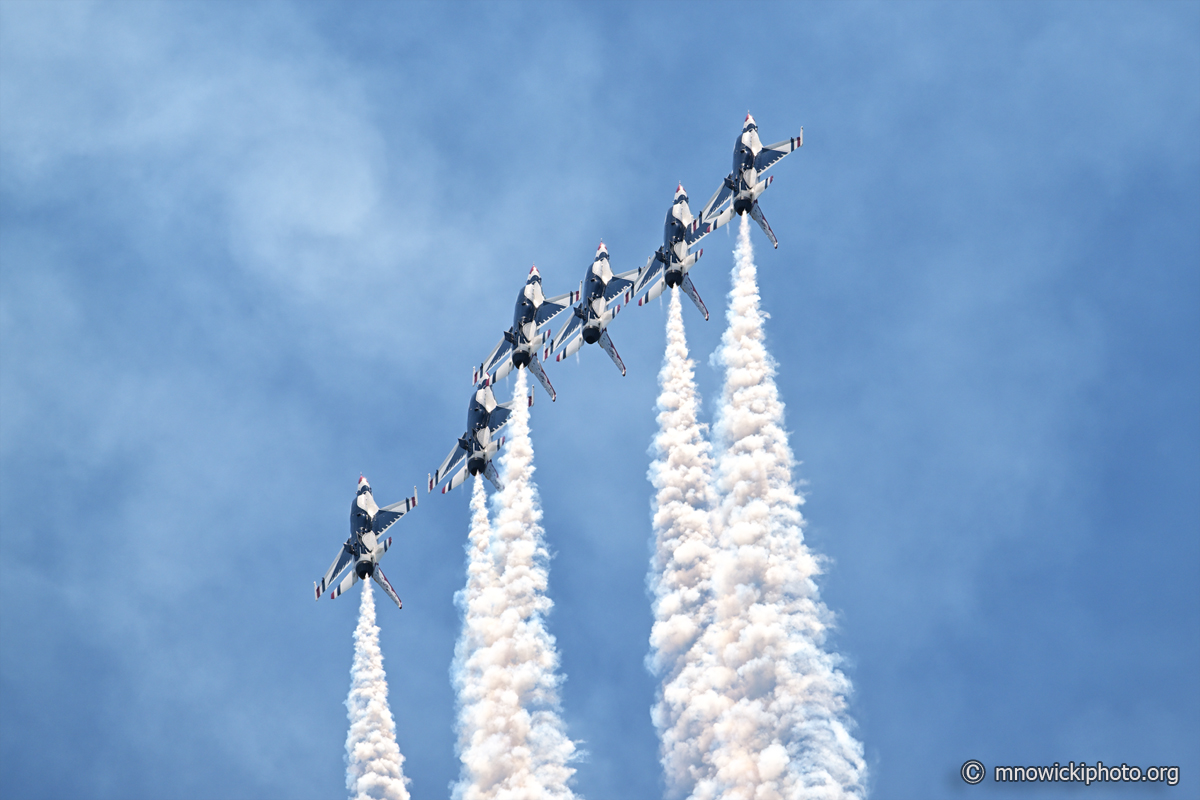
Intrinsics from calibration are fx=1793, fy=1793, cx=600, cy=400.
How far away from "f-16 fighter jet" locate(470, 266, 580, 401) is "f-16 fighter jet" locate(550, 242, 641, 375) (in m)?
1.66

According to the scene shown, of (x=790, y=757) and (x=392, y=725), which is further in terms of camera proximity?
(x=392, y=725)

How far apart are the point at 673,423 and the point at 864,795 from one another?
38.3 metres

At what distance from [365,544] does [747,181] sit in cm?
4262

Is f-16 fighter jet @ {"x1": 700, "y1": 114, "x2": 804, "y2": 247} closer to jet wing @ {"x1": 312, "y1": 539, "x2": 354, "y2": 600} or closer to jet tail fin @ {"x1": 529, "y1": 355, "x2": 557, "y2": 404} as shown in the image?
jet tail fin @ {"x1": 529, "y1": 355, "x2": 557, "y2": 404}

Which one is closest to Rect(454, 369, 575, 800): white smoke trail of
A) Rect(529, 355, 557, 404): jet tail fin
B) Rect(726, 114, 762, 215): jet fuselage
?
Rect(529, 355, 557, 404): jet tail fin

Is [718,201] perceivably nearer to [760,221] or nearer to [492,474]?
[760,221]

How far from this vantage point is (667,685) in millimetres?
133500

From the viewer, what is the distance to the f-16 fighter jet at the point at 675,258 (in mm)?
144625

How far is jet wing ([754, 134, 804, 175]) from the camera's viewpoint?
483ft

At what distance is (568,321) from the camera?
147 metres

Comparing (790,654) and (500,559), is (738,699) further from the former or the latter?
(500,559)

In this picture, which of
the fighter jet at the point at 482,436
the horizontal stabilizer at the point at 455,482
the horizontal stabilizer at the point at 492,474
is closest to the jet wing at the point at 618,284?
the fighter jet at the point at 482,436

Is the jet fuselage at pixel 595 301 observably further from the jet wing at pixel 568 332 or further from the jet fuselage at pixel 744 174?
the jet fuselage at pixel 744 174

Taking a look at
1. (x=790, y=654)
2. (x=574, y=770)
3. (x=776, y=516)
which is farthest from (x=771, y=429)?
(x=574, y=770)
